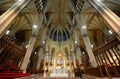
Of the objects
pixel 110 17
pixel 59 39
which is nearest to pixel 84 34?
pixel 110 17

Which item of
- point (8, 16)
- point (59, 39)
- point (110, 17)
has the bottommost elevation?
point (110, 17)

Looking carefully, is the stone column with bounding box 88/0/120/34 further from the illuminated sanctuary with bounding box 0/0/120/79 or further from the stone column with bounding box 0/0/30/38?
the stone column with bounding box 0/0/30/38

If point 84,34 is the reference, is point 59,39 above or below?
above

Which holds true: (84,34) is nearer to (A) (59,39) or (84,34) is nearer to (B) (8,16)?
(B) (8,16)

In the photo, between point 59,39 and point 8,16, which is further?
point 59,39

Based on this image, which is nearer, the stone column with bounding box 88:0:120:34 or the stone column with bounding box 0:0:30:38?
the stone column with bounding box 88:0:120:34

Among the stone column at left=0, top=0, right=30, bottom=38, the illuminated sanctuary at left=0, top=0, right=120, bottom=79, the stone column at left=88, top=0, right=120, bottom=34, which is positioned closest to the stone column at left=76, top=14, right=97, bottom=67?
the illuminated sanctuary at left=0, top=0, right=120, bottom=79

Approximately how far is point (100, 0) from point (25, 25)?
47.0ft

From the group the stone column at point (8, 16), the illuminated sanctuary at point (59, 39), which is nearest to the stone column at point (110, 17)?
the illuminated sanctuary at point (59, 39)

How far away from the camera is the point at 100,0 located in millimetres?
10242

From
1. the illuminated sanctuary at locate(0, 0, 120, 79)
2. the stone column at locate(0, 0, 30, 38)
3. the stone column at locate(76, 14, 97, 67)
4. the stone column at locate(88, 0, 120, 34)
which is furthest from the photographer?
the stone column at locate(76, 14, 97, 67)

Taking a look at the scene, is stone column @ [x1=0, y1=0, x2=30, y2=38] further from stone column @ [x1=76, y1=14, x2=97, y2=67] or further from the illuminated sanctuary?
stone column @ [x1=76, y1=14, x2=97, y2=67]

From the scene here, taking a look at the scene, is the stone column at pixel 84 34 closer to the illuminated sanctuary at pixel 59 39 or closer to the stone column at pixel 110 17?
the illuminated sanctuary at pixel 59 39

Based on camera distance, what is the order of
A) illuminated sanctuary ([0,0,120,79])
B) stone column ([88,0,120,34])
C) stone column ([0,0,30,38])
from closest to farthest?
stone column ([88,0,120,34])
stone column ([0,0,30,38])
illuminated sanctuary ([0,0,120,79])
